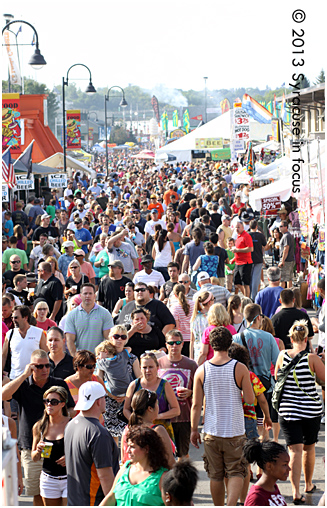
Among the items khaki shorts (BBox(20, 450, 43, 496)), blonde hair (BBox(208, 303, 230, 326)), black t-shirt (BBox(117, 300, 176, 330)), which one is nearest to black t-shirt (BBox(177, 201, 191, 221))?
black t-shirt (BBox(117, 300, 176, 330))

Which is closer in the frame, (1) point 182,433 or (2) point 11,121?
(1) point 182,433

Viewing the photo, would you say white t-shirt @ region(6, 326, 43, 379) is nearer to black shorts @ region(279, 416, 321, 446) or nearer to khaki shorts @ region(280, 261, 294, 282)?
black shorts @ region(279, 416, 321, 446)

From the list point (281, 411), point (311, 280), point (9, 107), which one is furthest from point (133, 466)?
point (9, 107)

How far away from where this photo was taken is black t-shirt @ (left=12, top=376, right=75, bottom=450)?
226 inches

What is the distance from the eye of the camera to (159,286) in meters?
10.0

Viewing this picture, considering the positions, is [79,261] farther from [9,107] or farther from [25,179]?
[9,107]

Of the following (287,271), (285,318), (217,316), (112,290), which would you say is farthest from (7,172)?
(217,316)

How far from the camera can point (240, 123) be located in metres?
31.4

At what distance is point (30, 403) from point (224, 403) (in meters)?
1.62

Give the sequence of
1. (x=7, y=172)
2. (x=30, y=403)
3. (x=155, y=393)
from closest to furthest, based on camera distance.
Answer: (x=155, y=393), (x=30, y=403), (x=7, y=172)

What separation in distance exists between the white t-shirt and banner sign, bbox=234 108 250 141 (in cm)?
→ 2566

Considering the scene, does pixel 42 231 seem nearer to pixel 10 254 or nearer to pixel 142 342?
pixel 10 254

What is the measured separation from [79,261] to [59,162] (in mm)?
21702

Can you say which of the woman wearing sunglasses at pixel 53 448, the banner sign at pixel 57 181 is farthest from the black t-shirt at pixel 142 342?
the banner sign at pixel 57 181
